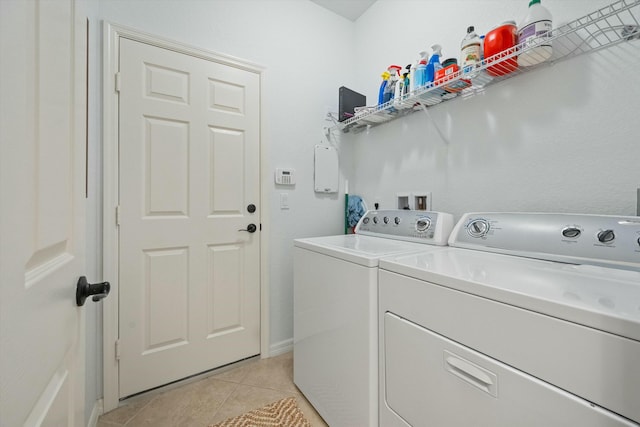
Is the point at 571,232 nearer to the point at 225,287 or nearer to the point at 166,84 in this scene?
the point at 225,287

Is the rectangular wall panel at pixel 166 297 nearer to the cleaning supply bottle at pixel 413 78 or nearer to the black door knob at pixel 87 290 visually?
the black door knob at pixel 87 290

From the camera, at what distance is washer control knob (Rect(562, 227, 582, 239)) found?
0.95 metres

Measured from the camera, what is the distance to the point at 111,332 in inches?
58.9

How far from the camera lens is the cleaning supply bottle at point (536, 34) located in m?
1.07

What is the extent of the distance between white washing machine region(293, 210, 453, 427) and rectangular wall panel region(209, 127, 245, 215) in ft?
2.07

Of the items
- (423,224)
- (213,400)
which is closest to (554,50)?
(423,224)

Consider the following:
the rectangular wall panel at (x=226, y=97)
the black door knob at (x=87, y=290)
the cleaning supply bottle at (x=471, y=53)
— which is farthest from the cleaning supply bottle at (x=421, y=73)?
the black door knob at (x=87, y=290)

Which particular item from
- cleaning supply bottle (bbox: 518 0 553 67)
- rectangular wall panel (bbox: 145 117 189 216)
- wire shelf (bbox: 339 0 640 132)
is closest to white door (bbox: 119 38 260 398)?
rectangular wall panel (bbox: 145 117 189 216)

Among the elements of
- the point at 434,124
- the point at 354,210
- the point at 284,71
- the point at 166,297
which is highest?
the point at 284,71

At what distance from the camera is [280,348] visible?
2.06 m

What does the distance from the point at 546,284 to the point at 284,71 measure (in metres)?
2.09

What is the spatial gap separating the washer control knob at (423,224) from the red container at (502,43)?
775mm

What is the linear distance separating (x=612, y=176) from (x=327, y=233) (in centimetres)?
169

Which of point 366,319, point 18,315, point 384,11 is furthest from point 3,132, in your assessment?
point 384,11
